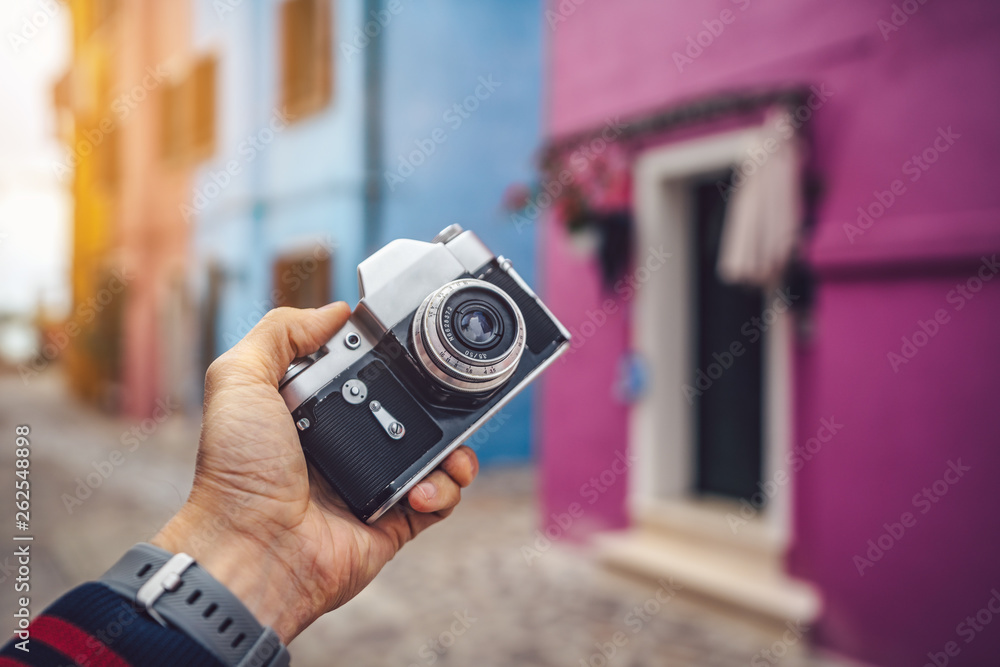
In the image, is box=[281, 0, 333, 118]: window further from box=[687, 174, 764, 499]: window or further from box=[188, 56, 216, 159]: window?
box=[687, 174, 764, 499]: window

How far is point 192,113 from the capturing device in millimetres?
8758

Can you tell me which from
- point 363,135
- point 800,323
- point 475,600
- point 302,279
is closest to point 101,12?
point 302,279

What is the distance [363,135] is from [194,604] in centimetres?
571

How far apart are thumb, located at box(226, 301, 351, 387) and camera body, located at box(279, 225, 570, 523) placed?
0.10 feet

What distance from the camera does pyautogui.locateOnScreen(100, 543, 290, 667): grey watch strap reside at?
3.06 feet

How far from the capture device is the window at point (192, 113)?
27.9ft

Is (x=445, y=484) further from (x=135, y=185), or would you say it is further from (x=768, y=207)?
(x=135, y=185)

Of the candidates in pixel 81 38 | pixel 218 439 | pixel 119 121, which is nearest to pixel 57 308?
pixel 119 121

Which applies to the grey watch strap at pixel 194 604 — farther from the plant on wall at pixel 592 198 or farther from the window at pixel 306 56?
the window at pixel 306 56

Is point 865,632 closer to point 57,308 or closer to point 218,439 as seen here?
point 218,439

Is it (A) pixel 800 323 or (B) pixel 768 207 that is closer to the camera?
(B) pixel 768 207

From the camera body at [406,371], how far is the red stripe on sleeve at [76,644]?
1.53 feet

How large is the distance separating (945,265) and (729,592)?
5.74 ft

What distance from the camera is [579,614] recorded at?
3646mm
